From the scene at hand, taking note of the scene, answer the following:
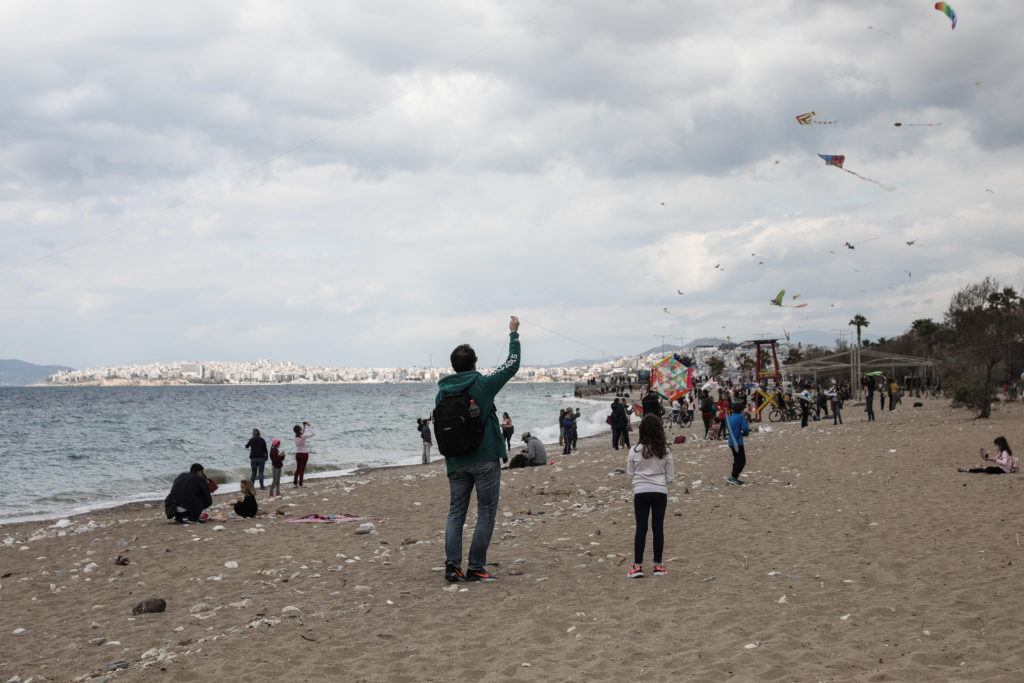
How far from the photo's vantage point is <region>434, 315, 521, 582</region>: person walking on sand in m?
6.36

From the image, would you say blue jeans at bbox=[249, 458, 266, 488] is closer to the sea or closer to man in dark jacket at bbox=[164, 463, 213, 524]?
the sea

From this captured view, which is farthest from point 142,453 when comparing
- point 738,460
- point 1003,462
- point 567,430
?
point 1003,462

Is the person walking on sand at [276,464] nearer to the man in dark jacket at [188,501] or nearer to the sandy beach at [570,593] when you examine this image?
the man in dark jacket at [188,501]

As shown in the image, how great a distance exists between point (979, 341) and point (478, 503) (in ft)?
103

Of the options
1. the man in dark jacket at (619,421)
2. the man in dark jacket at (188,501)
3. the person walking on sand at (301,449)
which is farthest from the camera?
the man in dark jacket at (619,421)

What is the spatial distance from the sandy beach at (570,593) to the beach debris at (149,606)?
0.10 m

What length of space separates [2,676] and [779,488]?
10.5 m

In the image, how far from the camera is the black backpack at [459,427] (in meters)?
6.33

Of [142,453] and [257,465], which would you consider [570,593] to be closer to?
[257,465]

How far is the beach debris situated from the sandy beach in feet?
0.31

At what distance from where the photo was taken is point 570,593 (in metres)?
6.48

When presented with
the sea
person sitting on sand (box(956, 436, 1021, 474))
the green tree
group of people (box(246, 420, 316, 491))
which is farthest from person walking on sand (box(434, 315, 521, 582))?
the green tree

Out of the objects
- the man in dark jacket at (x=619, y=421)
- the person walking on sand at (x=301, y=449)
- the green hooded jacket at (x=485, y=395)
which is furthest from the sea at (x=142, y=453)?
the green hooded jacket at (x=485, y=395)

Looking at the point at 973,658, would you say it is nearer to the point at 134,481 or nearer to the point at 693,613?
the point at 693,613
